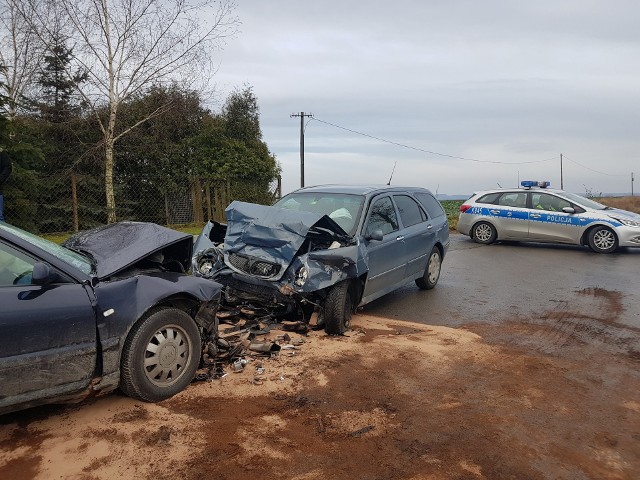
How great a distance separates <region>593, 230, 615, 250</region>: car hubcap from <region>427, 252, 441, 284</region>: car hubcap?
668 cm

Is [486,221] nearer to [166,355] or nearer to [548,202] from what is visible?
[548,202]

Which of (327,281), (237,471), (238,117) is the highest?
(238,117)

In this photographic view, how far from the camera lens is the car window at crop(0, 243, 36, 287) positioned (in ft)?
10.8

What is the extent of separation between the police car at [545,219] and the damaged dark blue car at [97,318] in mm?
11384

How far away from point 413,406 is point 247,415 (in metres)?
1.26

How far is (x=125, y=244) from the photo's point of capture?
436 cm

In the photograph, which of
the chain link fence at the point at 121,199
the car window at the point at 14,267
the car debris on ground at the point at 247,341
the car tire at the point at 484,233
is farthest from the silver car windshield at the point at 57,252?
the car tire at the point at 484,233

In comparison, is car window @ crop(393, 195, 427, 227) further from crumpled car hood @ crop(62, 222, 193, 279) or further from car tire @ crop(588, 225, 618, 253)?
car tire @ crop(588, 225, 618, 253)

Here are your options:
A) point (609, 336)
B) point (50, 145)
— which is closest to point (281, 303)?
point (609, 336)

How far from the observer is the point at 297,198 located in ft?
24.7

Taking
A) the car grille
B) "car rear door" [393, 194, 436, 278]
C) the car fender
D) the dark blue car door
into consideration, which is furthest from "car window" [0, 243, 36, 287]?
"car rear door" [393, 194, 436, 278]

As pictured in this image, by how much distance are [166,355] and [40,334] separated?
966mm

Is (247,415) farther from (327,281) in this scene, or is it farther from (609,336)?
(609,336)

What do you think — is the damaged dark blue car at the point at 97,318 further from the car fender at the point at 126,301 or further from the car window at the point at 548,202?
the car window at the point at 548,202
